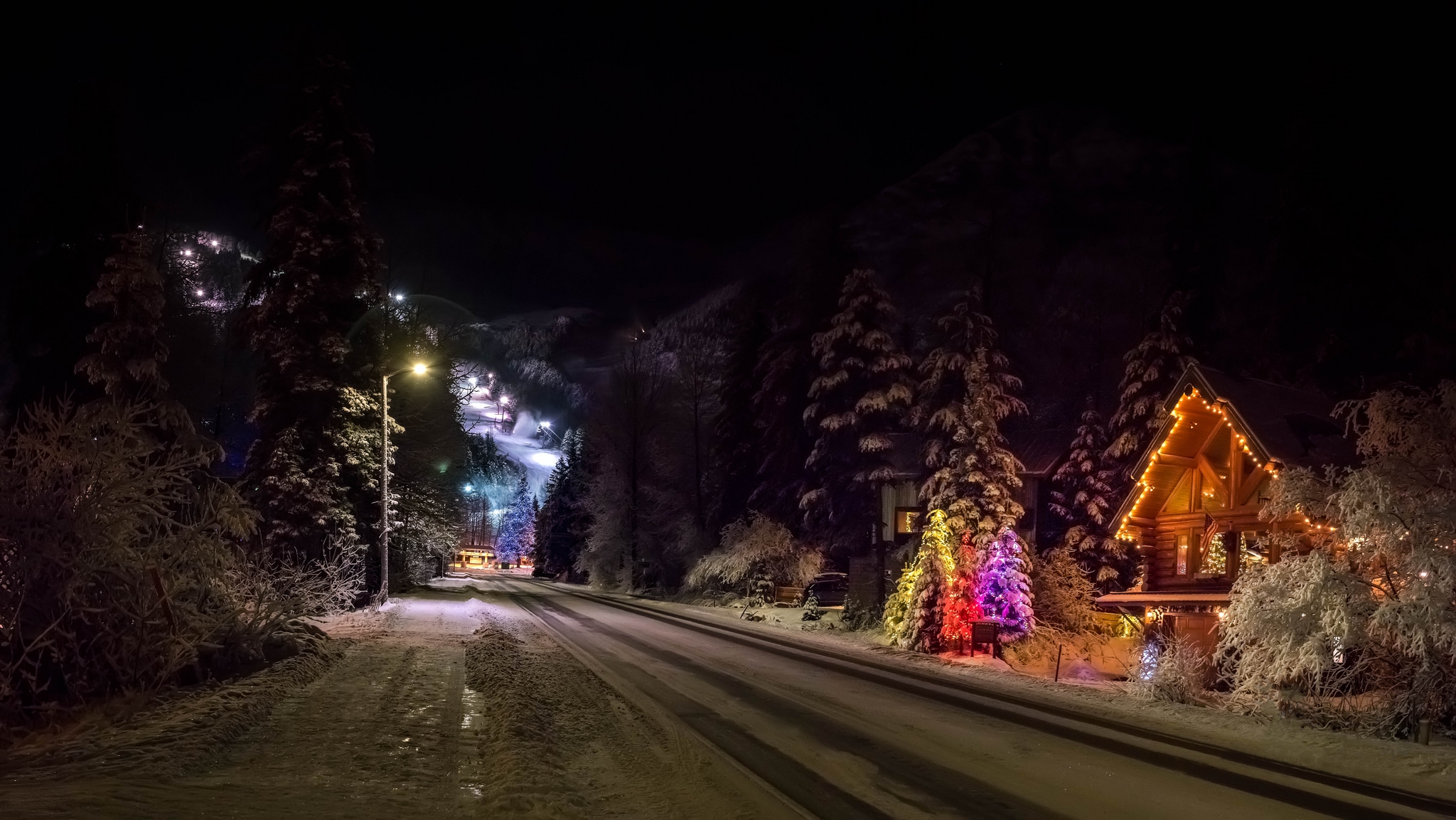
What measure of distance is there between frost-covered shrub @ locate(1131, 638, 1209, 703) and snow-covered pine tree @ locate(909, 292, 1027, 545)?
6.87 m

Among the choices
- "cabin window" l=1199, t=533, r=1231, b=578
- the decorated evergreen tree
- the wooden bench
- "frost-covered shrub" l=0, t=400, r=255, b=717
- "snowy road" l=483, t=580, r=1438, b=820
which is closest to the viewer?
"snowy road" l=483, t=580, r=1438, b=820

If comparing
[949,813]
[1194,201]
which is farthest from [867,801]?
[1194,201]

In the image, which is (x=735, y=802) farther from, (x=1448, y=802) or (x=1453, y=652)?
(x=1453, y=652)

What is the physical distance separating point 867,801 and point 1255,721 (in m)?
9.35

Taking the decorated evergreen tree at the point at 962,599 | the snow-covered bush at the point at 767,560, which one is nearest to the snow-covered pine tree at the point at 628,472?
the snow-covered bush at the point at 767,560

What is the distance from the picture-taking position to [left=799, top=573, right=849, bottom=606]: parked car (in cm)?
3841

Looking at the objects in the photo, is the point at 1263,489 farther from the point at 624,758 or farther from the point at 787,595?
the point at 787,595

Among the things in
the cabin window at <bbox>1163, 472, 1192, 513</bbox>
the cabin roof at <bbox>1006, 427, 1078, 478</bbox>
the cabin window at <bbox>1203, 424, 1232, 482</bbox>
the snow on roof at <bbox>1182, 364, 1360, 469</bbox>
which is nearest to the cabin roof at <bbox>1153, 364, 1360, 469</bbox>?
the snow on roof at <bbox>1182, 364, 1360, 469</bbox>

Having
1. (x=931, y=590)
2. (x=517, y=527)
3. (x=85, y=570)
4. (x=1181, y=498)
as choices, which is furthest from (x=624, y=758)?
(x=517, y=527)

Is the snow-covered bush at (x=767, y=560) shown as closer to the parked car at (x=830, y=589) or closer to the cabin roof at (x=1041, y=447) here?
the parked car at (x=830, y=589)

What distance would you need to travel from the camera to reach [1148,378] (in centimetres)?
3234

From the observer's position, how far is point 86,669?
11180 millimetres

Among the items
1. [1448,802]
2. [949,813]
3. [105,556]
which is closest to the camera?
[949,813]

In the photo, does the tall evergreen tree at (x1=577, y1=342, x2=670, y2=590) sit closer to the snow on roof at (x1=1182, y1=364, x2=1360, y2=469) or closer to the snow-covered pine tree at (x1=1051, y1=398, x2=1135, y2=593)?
the snow-covered pine tree at (x1=1051, y1=398, x2=1135, y2=593)
